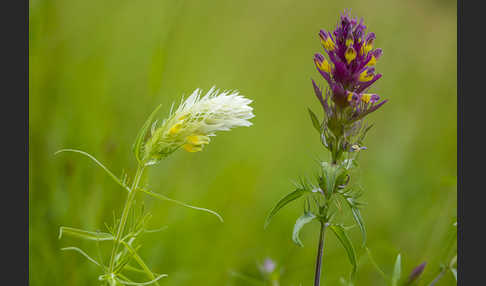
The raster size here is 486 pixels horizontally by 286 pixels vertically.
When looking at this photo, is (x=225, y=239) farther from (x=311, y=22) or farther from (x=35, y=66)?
(x=311, y=22)

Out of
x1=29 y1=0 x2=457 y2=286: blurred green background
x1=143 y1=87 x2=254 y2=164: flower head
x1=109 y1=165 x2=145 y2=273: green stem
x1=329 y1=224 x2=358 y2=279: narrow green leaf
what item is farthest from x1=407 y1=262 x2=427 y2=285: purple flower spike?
x1=109 y1=165 x2=145 y2=273: green stem

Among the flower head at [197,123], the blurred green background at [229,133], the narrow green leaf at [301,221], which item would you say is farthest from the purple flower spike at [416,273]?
the flower head at [197,123]

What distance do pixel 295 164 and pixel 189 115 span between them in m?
2.10

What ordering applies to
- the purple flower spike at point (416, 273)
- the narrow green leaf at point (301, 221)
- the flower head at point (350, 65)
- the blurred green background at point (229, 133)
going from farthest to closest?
the blurred green background at point (229, 133) → the purple flower spike at point (416, 273) → the flower head at point (350, 65) → the narrow green leaf at point (301, 221)

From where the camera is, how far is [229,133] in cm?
324

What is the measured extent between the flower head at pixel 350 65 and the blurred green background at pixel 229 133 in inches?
9.3

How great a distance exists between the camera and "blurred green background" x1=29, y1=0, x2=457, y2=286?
2.09 m

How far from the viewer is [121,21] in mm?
3340

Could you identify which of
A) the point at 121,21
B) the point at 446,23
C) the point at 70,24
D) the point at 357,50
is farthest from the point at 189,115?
the point at 446,23

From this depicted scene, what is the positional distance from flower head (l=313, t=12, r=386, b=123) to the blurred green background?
0.24 m

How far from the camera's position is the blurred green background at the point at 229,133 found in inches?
82.4

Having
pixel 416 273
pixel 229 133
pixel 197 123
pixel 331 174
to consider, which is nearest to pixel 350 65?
pixel 331 174

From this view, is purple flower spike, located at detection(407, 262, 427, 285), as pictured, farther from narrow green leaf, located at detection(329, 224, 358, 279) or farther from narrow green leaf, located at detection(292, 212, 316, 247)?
narrow green leaf, located at detection(292, 212, 316, 247)

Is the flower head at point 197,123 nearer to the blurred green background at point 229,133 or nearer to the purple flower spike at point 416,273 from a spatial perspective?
the blurred green background at point 229,133
